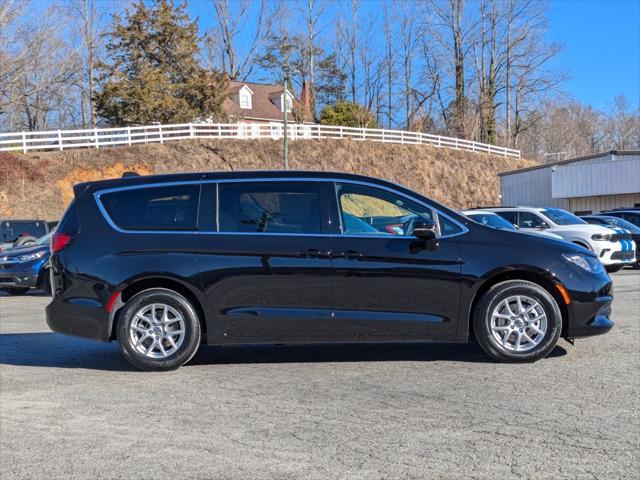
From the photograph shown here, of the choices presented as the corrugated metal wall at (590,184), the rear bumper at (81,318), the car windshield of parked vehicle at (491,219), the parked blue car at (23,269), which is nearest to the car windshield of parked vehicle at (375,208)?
the rear bumper at (81,318)

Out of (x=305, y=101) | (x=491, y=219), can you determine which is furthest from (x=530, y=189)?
(x=305, y=101)

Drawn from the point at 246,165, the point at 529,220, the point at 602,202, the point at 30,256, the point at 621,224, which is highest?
the point at 246,165

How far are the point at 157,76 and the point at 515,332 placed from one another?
4068cm

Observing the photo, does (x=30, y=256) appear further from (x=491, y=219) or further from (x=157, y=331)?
(x=491, y=219)

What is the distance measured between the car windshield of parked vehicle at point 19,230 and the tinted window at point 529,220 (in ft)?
42.0

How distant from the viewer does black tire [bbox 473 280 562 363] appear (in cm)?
613

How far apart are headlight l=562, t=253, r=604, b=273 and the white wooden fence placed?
115ft

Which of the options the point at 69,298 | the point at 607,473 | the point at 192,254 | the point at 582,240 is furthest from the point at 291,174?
the point at 582,240

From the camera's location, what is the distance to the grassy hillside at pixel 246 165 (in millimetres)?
33938

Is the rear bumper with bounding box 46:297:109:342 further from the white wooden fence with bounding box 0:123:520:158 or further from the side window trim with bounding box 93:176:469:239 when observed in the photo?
the white wooden fence with bounding box 0:123:520:158

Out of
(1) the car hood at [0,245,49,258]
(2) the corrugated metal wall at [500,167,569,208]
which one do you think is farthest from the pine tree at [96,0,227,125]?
(1) the car hood at [0,245,49,258]

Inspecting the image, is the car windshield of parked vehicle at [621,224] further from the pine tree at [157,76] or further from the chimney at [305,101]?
the chimney at [305,101]

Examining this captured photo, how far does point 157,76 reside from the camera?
141 ft

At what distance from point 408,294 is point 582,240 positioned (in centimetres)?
1117
